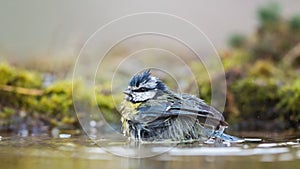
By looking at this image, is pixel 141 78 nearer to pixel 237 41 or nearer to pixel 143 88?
pixel 143 88

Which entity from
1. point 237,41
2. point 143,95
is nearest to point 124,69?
point 237,41

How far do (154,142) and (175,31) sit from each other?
7.15 meters

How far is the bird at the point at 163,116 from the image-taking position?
5043 mm

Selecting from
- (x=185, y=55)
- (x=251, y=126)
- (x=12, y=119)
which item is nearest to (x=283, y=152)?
(x=251, y=126)

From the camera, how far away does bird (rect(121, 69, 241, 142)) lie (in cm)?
504

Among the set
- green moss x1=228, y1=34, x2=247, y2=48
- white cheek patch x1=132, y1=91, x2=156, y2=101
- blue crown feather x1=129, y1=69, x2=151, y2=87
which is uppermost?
green moss x1=228, y1=34, x2=247, y2=48

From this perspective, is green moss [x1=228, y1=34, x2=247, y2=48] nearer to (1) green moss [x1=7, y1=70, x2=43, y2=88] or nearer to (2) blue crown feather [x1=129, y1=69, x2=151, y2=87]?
(1) green moss [x1=7, y1=70, x2=43, y2=88]

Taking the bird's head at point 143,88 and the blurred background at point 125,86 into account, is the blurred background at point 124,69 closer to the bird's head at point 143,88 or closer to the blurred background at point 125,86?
the blurred background at point 125,86

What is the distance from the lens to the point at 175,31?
1191cm

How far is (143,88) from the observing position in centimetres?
Result: 507

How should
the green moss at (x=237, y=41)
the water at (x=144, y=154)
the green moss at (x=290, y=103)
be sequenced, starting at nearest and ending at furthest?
1. the water at (x=144, y=154)
2. the green moss at (x=290, y=103)
3. the green moss at (x=237, y=41)

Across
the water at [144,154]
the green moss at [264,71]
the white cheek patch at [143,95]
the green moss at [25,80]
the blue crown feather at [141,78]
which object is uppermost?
the green moss at [264,71]

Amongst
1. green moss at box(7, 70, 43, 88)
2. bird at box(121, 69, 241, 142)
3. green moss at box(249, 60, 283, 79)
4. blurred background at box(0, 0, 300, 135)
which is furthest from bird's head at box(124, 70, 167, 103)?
green moss at box(249, 60, 283, 79)

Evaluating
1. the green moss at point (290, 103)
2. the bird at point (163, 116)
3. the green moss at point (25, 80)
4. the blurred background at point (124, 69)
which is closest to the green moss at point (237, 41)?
the blurred background at point (124, 69)
